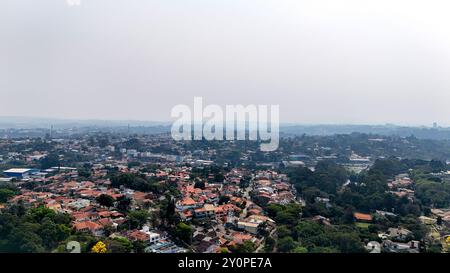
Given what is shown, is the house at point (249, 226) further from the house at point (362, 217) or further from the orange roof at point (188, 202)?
the house at point (362, 217)

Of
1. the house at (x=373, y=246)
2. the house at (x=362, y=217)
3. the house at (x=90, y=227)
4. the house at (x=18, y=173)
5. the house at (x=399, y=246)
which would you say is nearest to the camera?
the house at (x=373, y=246)

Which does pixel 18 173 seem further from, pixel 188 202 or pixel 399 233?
pixel 399 233

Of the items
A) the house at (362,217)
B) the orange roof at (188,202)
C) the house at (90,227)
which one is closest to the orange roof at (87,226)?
the house at (90,227)

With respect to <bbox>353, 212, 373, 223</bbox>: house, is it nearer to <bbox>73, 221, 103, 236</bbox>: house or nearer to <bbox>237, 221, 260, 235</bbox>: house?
<bbox>237, 221, 260, 235</bbox>: house

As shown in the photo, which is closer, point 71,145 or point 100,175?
point 100,175

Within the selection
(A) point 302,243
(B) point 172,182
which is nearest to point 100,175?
(B) point 172,182

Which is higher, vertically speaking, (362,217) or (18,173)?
(18,173)

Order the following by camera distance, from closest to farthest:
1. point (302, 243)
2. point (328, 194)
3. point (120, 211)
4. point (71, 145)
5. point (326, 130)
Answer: point (302, 243)
point (120, 211)
point (328, 194)
point (71, 145)
point (326, 130)

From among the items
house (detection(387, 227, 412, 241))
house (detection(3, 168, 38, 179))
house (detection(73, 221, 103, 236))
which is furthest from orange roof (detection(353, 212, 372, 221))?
house (detection(3, 168, 38, 179))

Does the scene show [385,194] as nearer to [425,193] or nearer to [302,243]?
[425,193]

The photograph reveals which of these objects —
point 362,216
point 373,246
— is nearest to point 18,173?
point 362,216
